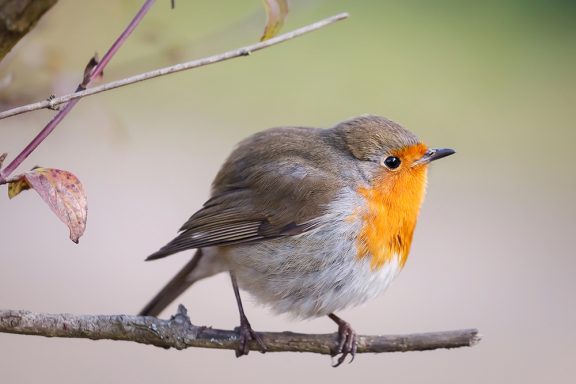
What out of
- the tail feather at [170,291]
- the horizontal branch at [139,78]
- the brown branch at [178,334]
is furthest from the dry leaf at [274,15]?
the tail feather at [170,291]

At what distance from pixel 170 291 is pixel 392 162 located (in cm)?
97

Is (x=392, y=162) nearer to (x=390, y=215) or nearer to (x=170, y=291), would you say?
(x=390, y=215)

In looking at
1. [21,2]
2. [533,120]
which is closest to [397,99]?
[533,120]

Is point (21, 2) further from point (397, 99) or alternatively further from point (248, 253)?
point (397, 99)

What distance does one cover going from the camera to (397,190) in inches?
121

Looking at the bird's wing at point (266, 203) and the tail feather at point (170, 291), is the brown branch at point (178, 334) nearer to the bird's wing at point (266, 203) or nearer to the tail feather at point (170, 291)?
the bird's wing at point (266, 203)

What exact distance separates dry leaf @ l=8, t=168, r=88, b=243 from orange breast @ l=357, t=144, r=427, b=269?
4.95ft

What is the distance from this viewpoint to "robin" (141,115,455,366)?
2.96 metres

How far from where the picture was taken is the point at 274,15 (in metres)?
1.75

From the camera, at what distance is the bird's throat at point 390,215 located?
9.77 ft

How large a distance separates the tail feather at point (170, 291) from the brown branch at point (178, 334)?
2.22ft

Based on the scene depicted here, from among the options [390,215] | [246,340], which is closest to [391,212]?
[390,215]

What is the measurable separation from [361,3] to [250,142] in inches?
307


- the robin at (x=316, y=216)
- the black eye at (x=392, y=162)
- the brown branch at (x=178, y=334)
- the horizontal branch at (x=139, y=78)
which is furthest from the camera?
the black eye at (x=392, y=162)
